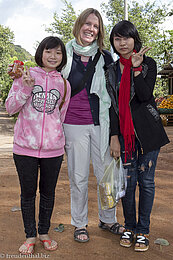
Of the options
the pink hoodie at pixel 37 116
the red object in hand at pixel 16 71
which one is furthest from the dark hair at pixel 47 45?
the red object in hand at pixel 16 71

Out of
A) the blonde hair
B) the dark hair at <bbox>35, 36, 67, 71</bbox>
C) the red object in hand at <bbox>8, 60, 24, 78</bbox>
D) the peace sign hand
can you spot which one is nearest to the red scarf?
the peace sign hand

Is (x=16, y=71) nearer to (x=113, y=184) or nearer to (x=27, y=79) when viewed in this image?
(x=27, y=79)

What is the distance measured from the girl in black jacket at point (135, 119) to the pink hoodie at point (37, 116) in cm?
55

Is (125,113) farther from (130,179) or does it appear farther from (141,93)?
(130,179)

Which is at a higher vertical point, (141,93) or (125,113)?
(141,93)

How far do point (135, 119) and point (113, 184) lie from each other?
0.67 m

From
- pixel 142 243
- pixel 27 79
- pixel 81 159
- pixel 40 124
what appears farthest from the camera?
pixel 81 159

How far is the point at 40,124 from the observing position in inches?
103

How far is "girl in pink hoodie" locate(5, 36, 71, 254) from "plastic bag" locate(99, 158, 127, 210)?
50 cm

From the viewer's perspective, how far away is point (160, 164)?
6.54m

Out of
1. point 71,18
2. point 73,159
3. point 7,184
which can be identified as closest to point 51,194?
point 73,159

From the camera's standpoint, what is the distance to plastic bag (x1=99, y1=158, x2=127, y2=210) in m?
2.88

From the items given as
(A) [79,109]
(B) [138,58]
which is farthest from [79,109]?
(B) [138,58]

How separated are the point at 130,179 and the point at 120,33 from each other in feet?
4.32
